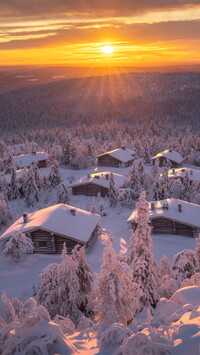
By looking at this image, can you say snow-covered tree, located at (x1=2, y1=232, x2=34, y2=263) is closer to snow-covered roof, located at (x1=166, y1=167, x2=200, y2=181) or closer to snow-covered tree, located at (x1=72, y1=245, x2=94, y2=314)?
snow-covered tree, located at (x1=72, y1=245, x2=94, y2=314)

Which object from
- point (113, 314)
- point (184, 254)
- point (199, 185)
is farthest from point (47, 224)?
point (199, 185)

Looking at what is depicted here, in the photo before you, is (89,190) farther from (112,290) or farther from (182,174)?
(112,290)

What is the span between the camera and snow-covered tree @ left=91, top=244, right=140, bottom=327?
1269cm

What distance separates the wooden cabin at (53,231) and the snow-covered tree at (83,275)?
375 inches

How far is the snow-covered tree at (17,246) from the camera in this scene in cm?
2641

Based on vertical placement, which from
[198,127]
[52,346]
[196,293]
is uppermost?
[52,346]

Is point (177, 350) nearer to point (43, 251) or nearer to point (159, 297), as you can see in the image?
point (159, 297)

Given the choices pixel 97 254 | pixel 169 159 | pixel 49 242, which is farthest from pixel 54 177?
pixel 97 254

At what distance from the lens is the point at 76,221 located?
3058cm

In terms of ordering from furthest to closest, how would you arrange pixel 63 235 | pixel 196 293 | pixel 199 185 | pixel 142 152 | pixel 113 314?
pixel 142 152, pixel 199 185, pixel 63 235, pixel 196 293, pixel 113 314

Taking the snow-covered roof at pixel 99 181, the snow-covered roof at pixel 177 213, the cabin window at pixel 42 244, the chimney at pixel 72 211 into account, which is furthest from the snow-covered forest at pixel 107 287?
the chimney at pixel 72 211

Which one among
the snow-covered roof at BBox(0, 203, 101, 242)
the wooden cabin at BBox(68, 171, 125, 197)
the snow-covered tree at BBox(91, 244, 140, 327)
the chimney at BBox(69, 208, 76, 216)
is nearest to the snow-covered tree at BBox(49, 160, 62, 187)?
the wooden cabin at BBox(68, 171, 125, 197)

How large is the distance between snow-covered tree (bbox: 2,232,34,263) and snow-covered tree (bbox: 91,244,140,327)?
14670mm

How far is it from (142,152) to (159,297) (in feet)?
222
